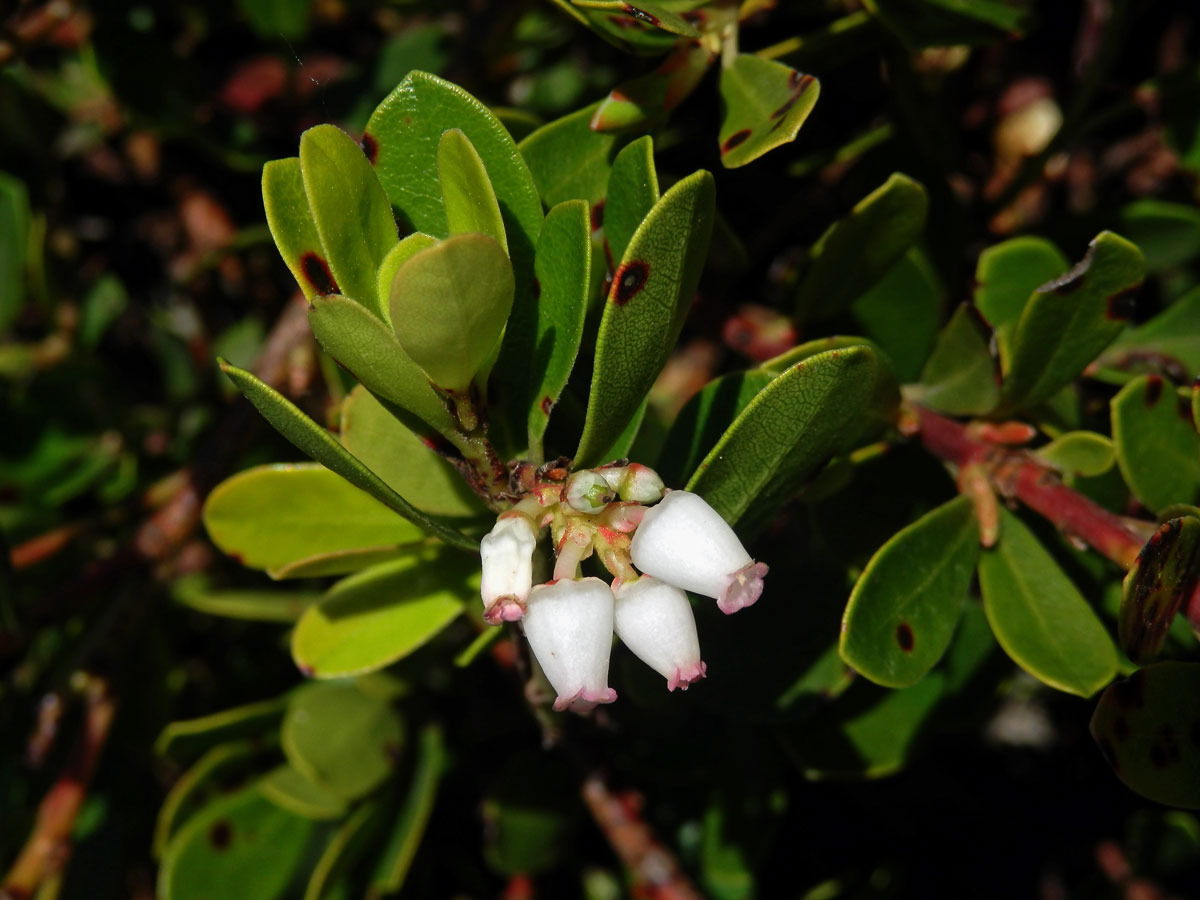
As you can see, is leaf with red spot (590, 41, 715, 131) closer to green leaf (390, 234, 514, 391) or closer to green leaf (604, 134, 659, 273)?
green leaf (604, 134, 659, 273)

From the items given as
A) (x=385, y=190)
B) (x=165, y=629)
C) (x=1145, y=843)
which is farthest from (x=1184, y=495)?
(x=165, y=629)

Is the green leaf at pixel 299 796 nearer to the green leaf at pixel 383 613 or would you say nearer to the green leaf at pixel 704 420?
the green leaf at pixel 383 613

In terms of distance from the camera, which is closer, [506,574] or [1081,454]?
[506,574]

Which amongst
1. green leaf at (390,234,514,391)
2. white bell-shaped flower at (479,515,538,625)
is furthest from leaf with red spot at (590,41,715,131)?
white bell-shaped flower at (479,515,538,625)

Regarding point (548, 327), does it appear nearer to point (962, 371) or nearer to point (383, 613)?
point (383, 613)

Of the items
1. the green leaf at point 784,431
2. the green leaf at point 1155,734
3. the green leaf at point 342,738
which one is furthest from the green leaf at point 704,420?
the green leaf at point 342,738

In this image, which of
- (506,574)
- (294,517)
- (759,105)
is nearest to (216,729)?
(294,517)
